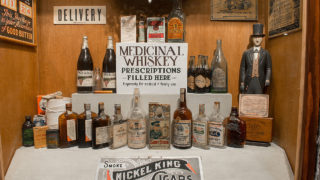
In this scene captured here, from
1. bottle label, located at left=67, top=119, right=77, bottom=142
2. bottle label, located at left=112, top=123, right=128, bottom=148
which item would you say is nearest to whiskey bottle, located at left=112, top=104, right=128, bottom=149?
bottle label, located at left=112, top=123, right=128, bottom=148

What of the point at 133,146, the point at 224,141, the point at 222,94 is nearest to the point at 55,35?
the point at 133,146

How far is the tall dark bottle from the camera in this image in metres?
1.50

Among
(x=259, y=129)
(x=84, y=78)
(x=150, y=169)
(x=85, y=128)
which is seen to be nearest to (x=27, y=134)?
(x=85, y=128)

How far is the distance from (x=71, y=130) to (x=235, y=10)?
1.43m

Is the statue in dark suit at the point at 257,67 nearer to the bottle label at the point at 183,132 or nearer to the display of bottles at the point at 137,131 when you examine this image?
the bottle label at the point at 183,132

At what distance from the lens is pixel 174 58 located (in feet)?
4.85

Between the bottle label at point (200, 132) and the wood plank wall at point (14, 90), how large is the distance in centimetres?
113

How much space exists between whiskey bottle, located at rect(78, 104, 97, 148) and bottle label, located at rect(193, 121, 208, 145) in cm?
66

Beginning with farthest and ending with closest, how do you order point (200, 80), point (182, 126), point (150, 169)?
point (200, 80) < point (182, 126) < point (150, 169)

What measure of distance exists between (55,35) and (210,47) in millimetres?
1191

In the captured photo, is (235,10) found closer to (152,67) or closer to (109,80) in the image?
(152,67)

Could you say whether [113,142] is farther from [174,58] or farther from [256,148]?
[256,148]

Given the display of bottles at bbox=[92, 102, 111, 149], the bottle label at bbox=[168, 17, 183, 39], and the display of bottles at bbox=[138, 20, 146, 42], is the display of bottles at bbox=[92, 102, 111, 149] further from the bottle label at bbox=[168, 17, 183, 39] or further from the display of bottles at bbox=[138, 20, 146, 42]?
the bottle label at bbox=[168, 17, 183, 39]

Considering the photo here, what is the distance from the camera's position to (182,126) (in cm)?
134
